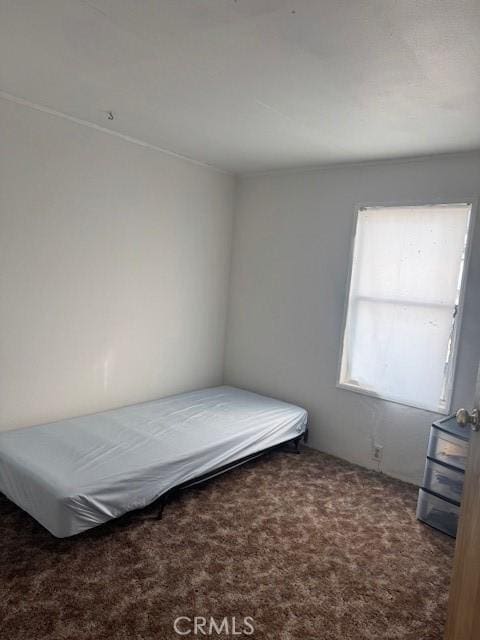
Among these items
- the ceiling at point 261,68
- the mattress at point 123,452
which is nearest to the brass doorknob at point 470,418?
the ceiling at point 261,68

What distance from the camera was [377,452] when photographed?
343cm

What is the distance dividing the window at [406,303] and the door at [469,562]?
1.87m

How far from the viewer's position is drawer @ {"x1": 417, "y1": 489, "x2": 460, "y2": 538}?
8.65 ft

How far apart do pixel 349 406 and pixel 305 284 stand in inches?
43.5

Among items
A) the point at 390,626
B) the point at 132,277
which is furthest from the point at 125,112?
the point at 390,626

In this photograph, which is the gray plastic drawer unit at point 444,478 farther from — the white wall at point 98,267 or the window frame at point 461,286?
the white wall at point 98,267

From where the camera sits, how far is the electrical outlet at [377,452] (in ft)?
11.2

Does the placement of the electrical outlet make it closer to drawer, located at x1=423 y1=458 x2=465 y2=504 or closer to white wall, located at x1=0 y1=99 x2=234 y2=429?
drawer, located at x1=423 y1=458 x2=465 y2=504

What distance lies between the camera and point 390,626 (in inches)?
73.6

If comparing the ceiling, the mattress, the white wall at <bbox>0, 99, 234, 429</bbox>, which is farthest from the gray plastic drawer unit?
the white wall at <bbox>0, 99, 234, 429</bbox>

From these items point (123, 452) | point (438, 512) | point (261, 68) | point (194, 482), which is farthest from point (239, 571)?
point (261, 68)

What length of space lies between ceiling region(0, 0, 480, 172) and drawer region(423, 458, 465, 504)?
6.76ft

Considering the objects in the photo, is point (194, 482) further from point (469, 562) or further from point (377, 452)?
point (469, 562)

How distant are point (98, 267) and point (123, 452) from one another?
1384 millimetres
